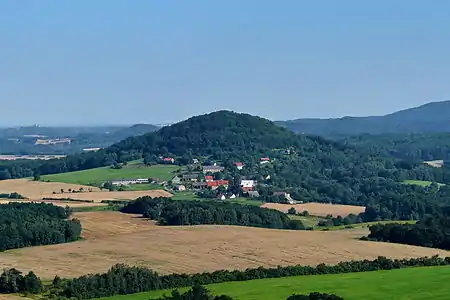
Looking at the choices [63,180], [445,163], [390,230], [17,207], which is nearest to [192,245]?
[390,230]

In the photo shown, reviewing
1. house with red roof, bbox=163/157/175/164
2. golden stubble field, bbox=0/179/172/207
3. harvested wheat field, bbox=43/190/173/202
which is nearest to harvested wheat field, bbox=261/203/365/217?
harvested wheat field, bbox=43/190/173/202

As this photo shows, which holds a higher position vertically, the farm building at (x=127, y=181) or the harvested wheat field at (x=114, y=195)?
the farm building at (x=127, y=181)

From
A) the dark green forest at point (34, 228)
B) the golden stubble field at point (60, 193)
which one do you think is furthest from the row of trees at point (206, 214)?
the dark green forest at point (34, 228)

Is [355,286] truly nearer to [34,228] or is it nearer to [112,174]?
[34,228]

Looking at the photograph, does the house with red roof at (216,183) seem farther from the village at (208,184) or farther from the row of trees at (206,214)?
the row of trees at (206,214)

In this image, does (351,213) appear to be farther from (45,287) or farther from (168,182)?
(45,287)

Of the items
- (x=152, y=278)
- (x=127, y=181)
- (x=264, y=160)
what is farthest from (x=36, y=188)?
(x=152, y=278)

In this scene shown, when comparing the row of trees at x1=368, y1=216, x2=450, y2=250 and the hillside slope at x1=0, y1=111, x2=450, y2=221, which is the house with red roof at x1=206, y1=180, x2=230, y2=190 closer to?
the hillside slope at x1=0, y1=111, x2=450, y2=221
